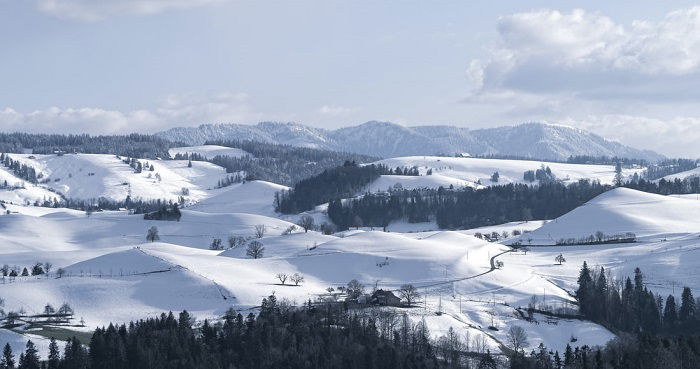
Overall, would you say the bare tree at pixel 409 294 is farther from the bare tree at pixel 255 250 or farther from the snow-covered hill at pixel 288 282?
the bare tree at pixel 255 250

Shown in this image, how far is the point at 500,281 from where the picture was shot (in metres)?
148

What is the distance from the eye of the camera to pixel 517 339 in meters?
115

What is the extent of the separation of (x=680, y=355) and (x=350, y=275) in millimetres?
62535

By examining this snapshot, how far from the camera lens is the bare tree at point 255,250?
17450 centimetres

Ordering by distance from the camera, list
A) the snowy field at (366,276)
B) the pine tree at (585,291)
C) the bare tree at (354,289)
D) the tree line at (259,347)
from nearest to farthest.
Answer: the tree line at (259,347) < the snowy field at (366,276) < the bare tree at (354,289) < the pine tree at (585,291)

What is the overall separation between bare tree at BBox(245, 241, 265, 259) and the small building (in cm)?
4629

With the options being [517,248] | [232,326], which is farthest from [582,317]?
[517,248]

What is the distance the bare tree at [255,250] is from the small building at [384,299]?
4629 centimetres

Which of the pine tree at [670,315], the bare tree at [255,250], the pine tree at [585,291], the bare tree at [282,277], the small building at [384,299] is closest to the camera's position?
the small building at [384,299]

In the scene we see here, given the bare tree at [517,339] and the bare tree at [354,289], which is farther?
the bare tree at [354,289]

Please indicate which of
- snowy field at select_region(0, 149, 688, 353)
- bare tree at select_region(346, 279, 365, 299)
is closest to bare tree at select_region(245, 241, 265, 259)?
snowy field at select_region(0, 149, 688, 353)

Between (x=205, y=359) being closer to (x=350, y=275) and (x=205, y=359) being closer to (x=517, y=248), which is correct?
(x=350, y=275)

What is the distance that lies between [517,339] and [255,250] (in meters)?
69.8

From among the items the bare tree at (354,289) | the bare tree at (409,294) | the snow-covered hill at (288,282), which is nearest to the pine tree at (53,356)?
the snow-covered hill at (288,282)
